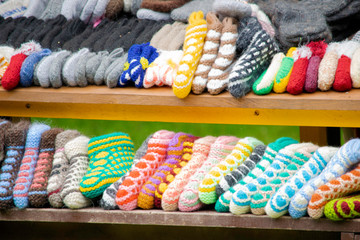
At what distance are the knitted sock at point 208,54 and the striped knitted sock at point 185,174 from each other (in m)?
0.22

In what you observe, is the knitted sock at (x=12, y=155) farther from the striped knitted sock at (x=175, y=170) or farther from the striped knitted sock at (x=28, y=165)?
the striped knitted sock at (x=175, y=170)

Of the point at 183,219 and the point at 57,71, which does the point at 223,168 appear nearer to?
the point at 183,219

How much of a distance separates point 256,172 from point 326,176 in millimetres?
238

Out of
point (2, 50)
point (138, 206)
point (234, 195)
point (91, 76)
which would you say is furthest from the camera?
point (2, 50)

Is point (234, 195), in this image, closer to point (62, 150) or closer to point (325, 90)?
point (325, 90)

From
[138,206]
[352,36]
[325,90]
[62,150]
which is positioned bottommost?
[138,206]

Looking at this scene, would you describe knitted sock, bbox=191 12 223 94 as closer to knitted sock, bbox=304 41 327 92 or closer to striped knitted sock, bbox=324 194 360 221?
knitted sock, bbox=304 41 327 92

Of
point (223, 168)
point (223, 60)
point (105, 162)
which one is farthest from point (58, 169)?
point (223, 60)

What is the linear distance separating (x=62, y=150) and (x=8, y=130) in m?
0.23

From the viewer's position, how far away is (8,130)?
194cm

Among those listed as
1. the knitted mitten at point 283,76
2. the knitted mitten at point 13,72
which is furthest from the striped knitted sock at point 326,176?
the knitted mitten at point 13,72

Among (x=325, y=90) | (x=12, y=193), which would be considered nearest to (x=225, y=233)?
(x=325, y=90)

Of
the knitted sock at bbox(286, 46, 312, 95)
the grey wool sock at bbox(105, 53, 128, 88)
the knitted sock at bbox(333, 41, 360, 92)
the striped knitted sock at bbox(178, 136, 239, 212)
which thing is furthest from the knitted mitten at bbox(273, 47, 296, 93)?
the grey wool sock at bbox(105, 53, 128, 88)

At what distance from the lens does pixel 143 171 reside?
1.82 meters
